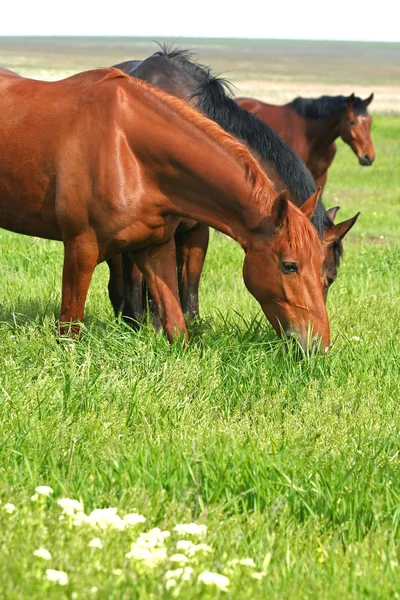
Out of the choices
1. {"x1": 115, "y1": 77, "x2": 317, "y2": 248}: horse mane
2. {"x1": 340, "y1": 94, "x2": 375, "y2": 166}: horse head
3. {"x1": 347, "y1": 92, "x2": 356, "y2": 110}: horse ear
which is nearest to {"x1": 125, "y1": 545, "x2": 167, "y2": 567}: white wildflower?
{"x1": 115, "y1": 77, "x2": 317, "y2": 248}: horse mane

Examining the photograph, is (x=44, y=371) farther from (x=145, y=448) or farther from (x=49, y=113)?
(x=49, y=113)

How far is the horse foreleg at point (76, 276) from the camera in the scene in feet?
17.6

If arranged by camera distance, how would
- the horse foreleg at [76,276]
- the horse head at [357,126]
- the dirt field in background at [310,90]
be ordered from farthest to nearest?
the dirt field in background at [310,90], the horse head at [357,126], the horse foreleg at [76,276]

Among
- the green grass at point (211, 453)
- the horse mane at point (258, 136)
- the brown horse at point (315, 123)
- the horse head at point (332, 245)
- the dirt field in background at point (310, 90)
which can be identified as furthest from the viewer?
the dirt field in background at point (310, 90)

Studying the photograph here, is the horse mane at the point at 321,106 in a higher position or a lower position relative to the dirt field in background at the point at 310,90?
higher

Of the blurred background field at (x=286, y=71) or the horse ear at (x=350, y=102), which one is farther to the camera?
the blurred background field at (x=286, y=71)

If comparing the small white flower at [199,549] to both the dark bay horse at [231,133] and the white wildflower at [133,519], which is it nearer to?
the white wildflower at [133,519]

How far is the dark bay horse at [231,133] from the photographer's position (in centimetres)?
579

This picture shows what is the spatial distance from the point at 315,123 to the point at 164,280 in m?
8.45

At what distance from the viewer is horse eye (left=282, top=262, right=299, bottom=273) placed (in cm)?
509

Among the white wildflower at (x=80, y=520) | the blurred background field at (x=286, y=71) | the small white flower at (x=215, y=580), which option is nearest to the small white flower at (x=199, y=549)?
the small white flower at (x=215, y=580)

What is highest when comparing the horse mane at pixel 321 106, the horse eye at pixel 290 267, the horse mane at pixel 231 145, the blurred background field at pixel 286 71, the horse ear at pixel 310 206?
the horse mane at pixel 231 145

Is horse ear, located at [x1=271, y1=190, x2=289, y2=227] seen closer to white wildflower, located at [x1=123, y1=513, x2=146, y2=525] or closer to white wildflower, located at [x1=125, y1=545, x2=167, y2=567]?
white wildflower, located at [x1=123, y1=513, x2=146, y2=525]

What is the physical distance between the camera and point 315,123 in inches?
532
